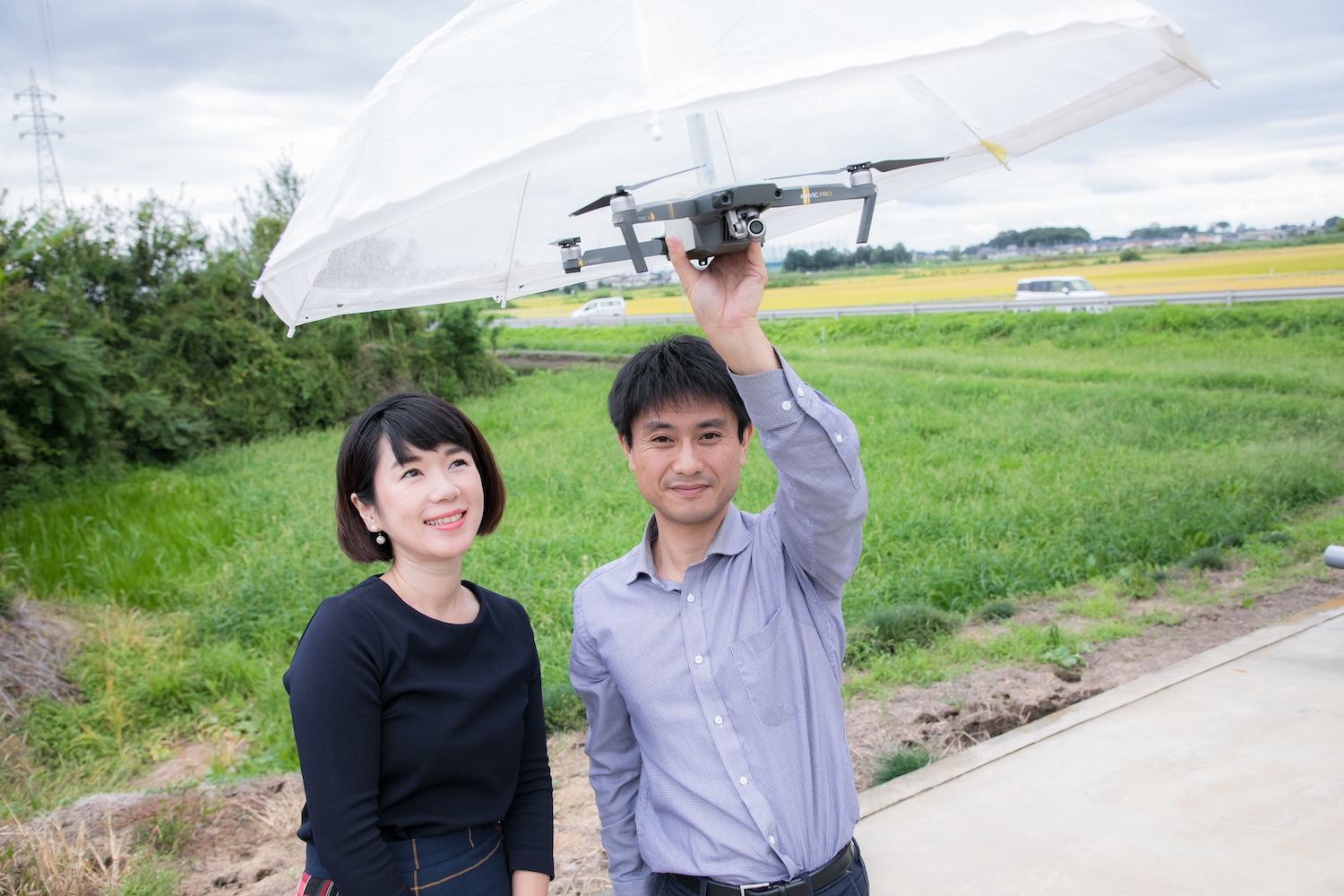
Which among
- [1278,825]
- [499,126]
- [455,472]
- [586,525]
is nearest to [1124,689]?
[1278,825]

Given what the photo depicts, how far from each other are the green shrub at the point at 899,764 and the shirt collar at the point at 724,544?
192 centimetres

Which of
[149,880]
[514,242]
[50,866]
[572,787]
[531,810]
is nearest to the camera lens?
[531,810]

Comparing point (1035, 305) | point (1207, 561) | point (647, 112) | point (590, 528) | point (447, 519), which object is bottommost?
point (1207, 561)

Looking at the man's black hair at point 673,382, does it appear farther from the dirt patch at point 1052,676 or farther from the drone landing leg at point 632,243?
the dirt patch at point 1052,676

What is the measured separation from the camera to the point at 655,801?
5.52 ft

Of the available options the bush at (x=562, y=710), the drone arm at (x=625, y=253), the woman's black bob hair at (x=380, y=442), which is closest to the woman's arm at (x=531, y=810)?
the woman's black bob hair at (x=380, y=442)

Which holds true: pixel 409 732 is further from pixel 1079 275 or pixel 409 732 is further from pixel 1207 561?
pixel 1079 275

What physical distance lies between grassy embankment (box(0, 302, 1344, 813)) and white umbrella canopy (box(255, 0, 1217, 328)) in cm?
279

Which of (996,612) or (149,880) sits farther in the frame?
(996,612)

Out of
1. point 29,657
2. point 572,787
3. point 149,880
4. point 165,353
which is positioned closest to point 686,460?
point 572,787

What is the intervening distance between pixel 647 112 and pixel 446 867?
1339 millimetres

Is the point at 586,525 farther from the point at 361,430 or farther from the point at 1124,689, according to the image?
the point at 361,430

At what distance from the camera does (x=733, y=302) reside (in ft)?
4.58

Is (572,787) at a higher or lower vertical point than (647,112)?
lower
